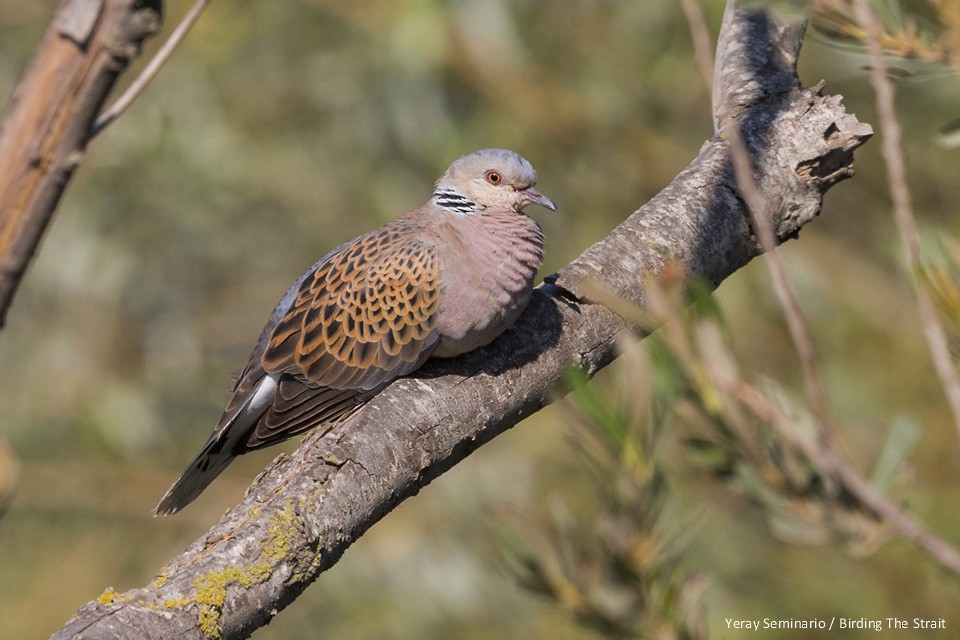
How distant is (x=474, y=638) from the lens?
549cm

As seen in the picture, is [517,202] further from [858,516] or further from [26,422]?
[26,422]

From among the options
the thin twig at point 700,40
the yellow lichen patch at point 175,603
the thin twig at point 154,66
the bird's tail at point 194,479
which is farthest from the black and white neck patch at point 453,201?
the thin twig at point 700,40

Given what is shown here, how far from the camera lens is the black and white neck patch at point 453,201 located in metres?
3.39

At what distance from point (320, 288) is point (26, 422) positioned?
3968 mm

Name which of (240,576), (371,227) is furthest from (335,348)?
(371,227)

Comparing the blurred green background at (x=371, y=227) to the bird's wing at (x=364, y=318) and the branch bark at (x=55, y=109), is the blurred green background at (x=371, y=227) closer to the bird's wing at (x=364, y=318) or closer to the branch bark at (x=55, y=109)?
the bird's wing at (x=364, y=318)

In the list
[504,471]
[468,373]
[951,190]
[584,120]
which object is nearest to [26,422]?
[504,471]

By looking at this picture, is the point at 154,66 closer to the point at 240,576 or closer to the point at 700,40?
the point at 240,576

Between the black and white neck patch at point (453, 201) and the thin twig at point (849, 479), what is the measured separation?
2.12m

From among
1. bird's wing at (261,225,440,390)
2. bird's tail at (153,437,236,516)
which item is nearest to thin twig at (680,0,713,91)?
bird's wing at (261,225,440,390)

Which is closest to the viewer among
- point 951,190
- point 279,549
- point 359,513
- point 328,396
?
point 279,549

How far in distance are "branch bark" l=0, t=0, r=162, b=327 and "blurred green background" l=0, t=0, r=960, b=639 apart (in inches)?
98.2

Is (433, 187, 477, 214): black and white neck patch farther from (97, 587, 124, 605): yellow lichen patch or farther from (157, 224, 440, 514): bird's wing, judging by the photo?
(97, 587, 124, 605): yellow lichen patch

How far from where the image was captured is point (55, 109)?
7.07 feet
